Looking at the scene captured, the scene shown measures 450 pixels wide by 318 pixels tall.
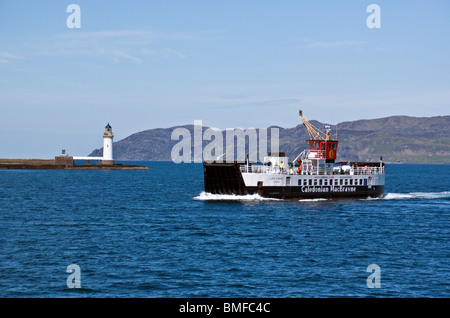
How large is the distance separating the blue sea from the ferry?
8.62ft

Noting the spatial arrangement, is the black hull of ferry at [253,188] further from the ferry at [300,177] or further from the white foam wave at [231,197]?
the white foam wave at [231,197]

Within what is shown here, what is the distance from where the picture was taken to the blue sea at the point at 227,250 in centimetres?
3225

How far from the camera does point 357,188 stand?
290ft

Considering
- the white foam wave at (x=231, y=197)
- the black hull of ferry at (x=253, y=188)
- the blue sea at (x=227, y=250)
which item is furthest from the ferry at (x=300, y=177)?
the blue sea at (x=227, y=250)

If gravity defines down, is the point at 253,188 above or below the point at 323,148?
below

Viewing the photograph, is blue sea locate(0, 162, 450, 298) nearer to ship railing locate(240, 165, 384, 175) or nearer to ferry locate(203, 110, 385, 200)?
ferry locate(203, 110, 385, 200)

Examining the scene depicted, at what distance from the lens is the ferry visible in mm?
80062

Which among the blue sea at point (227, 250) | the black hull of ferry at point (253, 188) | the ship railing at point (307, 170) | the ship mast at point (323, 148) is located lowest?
the blue sea at point (227, 250)

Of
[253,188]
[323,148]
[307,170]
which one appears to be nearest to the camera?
[253,188]

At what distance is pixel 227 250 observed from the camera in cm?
4456

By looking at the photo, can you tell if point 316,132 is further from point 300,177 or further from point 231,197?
point 231,197

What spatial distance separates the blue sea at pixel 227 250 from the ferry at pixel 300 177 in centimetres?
263

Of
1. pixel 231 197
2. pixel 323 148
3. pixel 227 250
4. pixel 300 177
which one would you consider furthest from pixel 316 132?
pixel 227 250

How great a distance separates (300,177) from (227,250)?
127ft
